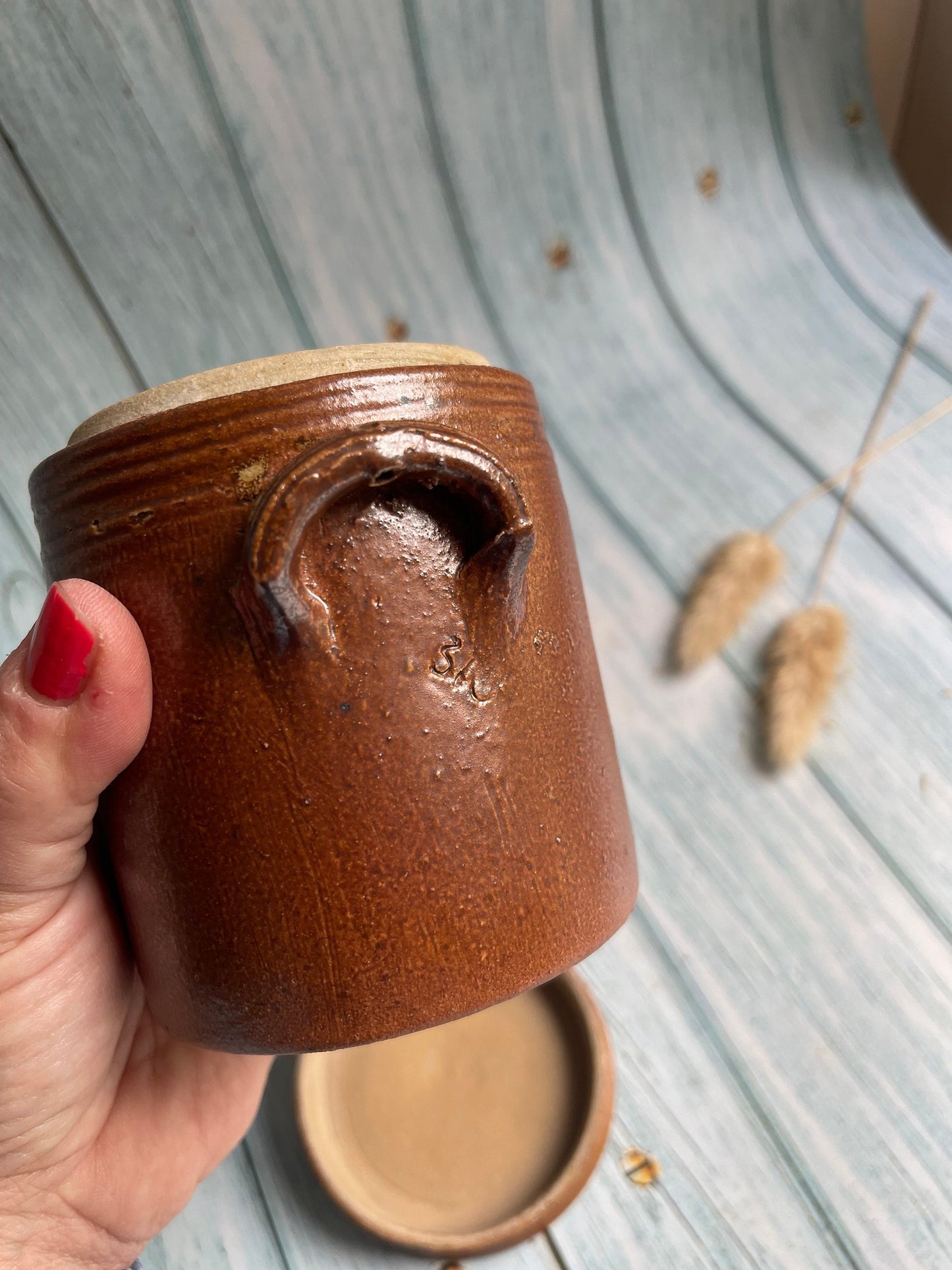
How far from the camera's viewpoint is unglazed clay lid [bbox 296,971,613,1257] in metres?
0.95

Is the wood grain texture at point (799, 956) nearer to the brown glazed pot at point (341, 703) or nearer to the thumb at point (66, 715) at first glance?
the brown glazed pot at point (341, 703)

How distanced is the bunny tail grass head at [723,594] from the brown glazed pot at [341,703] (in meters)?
0.68

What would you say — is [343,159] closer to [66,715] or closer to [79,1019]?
[66,715]

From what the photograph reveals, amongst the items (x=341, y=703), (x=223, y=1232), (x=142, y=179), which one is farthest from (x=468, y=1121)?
(x=142, y=179)

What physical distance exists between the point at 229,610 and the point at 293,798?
13 centimetres

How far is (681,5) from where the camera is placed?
142 centimetres

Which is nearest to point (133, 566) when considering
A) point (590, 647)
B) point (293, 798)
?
point (293, 798)

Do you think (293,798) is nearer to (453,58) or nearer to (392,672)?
(392,672)

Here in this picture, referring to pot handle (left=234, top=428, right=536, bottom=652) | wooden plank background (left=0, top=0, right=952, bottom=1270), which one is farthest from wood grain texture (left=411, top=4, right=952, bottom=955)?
pot handle (left=234, top=428, right=536, bottom=652)

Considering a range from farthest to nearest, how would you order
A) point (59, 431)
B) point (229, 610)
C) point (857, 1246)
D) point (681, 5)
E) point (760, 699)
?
point (681, 5) < point (760, 699) < point (59, 431) < point (857, 1246) < point (229, 610)

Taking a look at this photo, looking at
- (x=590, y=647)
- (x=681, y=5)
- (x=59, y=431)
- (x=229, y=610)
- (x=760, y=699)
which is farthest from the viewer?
(x=681, y=5)

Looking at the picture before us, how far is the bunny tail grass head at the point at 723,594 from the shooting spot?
1305 mm

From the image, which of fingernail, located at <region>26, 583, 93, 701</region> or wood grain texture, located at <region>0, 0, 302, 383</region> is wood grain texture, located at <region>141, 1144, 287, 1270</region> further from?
wood grain texture, located at <region>0, 0, 302, 383</region>

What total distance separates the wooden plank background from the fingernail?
1.72ft
